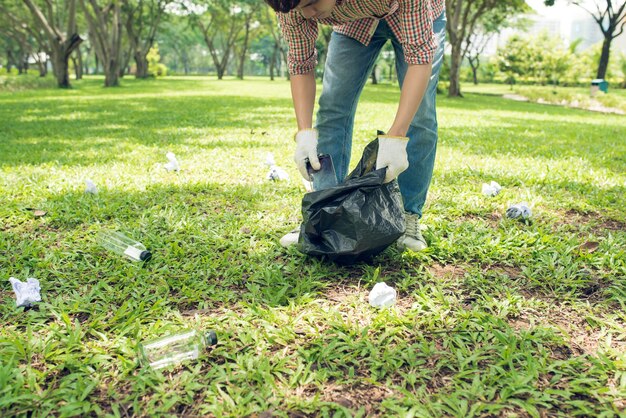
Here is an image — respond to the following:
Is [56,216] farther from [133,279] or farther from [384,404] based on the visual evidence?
[384,404]

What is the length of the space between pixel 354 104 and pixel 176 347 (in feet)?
4.96

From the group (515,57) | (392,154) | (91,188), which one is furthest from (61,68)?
(515,57)

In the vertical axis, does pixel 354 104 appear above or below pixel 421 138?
above

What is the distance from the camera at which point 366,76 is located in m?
2.52

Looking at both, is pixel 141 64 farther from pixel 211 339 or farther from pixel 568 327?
pixel 568 327

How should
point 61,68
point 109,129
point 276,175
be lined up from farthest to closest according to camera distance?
1. point 61,68
2. point 109,129
3. point 276,175

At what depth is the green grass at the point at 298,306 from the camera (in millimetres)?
1451

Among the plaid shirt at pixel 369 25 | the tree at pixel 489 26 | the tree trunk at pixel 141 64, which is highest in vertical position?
the tree at pixel 489 26

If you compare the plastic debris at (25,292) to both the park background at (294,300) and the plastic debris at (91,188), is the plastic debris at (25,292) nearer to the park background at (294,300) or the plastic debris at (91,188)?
the park background at (294,300)

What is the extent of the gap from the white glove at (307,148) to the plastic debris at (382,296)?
0.71 metres

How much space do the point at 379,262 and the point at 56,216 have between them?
1943 millimetres

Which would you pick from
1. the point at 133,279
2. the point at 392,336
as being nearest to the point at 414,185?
the point at 392,336

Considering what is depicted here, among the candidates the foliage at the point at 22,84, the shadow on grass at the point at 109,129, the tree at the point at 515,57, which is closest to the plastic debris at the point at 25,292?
the shadow on grass at the point at 109,129

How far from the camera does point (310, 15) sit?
1877mm
